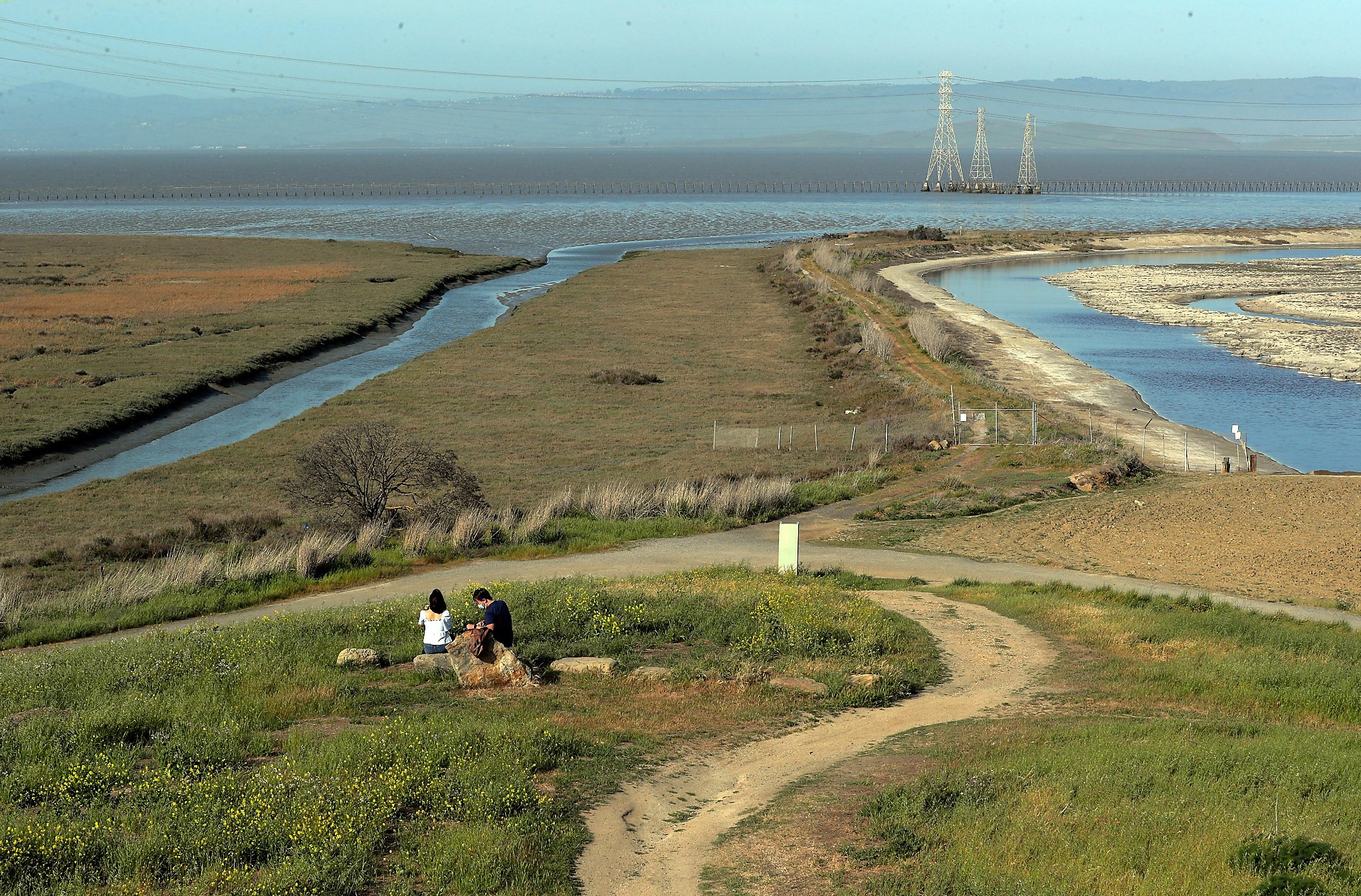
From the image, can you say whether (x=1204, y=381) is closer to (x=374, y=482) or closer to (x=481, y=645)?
(x=374, y=482)

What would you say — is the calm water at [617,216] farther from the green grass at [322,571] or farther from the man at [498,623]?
the man at [498,623]

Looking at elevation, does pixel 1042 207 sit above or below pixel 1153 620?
above

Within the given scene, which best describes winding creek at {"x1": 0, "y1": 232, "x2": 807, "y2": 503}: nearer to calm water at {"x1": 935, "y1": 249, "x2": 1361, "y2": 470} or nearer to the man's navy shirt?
the man's navy shirt

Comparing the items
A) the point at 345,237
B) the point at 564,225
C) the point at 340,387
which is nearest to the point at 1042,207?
the point at 564,225

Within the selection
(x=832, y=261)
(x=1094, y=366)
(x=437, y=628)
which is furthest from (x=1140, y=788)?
(x=832, y=261)

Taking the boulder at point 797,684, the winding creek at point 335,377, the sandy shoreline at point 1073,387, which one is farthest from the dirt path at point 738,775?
the winding creek at point 335,377

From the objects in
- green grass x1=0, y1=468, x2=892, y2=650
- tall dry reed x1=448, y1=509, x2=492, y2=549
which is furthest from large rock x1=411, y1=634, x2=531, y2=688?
tall dry reed x1=448, y1=509, x2=492, y2=549

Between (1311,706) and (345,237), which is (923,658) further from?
(345,237)
